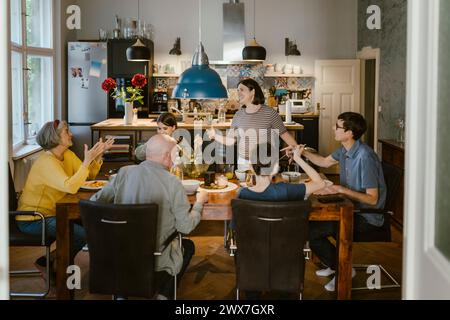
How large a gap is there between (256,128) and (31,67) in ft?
12.6

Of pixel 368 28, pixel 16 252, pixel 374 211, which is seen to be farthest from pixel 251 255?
pixel 368 28

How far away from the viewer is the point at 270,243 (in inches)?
118

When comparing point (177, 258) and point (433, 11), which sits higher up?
point (433, 11)

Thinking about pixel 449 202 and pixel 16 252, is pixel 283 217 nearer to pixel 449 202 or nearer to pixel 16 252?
pixel 449 202

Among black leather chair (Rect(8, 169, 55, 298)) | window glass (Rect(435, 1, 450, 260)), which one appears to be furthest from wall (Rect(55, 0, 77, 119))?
window glass (Rect(435, 1, 450, 260))

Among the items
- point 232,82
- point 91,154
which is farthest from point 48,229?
point 232,82

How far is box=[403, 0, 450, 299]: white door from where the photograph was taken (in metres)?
1.53

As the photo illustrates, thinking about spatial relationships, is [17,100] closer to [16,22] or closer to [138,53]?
[16,22]

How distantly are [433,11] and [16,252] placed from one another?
443cm

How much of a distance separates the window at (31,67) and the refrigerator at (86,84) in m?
0.42

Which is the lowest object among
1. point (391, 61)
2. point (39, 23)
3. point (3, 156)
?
point (3, 156)

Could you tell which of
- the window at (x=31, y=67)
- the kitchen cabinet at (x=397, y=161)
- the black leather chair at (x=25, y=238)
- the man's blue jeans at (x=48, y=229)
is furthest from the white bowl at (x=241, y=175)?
the window at (x=31, y=67)

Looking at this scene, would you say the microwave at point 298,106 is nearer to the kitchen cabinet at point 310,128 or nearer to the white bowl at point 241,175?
the kitchen cabinet at point 310,128

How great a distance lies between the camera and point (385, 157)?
646cm
